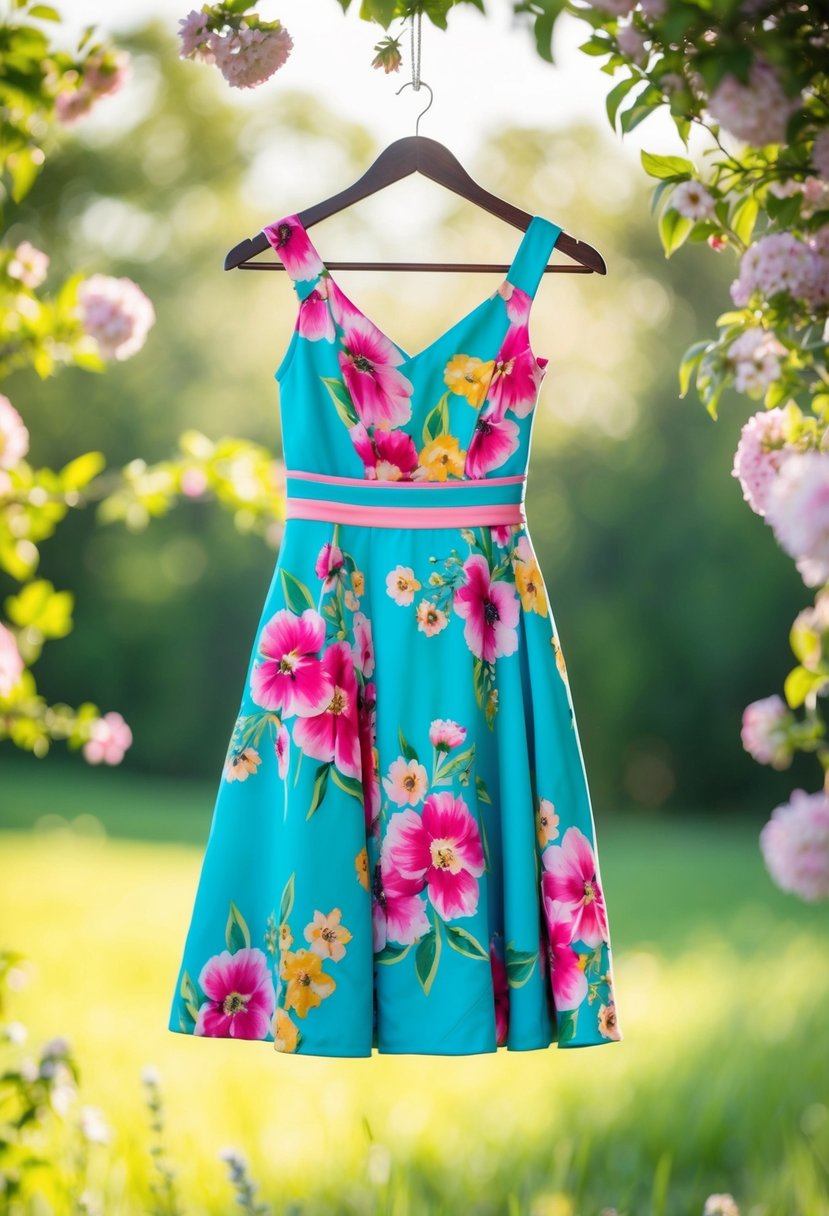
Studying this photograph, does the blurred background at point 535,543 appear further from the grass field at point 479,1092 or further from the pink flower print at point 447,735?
the pink flower print at point 447,735

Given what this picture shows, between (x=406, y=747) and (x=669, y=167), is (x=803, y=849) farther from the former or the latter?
(x=669, y=167)

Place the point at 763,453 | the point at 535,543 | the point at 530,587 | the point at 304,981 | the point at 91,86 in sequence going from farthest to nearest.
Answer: the point at 535,543
the point at 91,86
the point at 530,587
the point at 304,981
the point at 763,453

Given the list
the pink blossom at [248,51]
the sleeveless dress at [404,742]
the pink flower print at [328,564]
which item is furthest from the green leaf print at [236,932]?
the pink blossom at [248,51]

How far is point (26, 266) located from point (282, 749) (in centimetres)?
73

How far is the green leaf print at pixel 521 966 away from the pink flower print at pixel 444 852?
0.22 feet

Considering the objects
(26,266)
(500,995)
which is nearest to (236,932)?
(500,995)

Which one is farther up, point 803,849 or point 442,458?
point 442,458

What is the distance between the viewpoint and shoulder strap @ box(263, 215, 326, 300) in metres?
1.31

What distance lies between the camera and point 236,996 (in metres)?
1.31

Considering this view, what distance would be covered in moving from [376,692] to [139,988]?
3709mm

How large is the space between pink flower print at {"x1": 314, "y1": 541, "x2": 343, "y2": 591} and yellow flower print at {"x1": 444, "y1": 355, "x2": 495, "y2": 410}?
8.4 inches

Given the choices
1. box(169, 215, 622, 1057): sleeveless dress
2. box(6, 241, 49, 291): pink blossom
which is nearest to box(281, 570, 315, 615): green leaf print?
box(169, 215, 622, 1057): sleeveless dress

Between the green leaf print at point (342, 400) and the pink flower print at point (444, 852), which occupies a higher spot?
the green leaf print at point (342, 400)

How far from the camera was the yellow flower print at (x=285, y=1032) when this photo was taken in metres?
1.25
